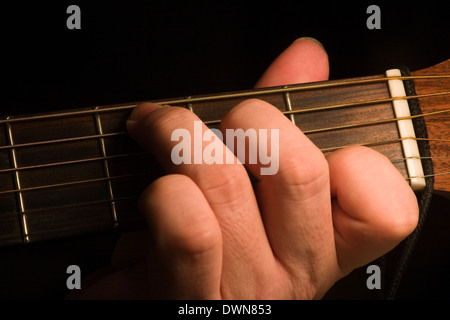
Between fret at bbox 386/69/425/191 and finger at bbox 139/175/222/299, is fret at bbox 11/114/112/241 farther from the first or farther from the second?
fret at bbox 386/69/425/191

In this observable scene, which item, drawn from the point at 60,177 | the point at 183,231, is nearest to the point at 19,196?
the point at 60,177

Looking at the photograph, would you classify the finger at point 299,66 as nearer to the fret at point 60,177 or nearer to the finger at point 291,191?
the finger at point 291,191

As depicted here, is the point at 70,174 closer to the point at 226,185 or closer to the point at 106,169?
the point at 106,169

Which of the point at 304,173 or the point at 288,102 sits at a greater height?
the point at 288,102

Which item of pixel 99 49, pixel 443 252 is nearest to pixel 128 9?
pixel 99 49

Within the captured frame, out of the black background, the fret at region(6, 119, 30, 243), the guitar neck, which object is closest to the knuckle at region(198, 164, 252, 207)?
the guitar neck
